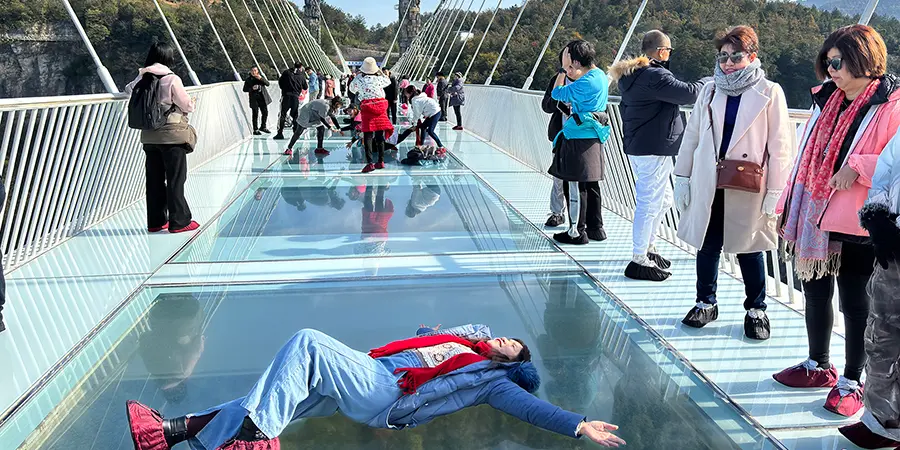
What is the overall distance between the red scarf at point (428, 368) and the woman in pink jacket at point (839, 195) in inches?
46.8

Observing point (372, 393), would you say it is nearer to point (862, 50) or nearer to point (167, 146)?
point (862, 50)

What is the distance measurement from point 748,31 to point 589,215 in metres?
2.20

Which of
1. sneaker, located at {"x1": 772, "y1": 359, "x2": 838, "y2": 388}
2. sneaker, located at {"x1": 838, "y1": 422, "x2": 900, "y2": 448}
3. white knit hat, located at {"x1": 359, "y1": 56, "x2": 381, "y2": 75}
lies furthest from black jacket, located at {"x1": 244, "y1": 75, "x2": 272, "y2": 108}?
sneaker, located at {"x1": 838, "y1": 422, "x2": 900, "y2": 448}

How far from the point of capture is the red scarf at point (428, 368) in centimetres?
236

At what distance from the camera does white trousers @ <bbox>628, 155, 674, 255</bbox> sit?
4.04 metres

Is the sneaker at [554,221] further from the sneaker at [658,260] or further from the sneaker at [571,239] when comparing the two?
the sneaker at [658,260]

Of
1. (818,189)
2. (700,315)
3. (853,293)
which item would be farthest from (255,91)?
(853,293)

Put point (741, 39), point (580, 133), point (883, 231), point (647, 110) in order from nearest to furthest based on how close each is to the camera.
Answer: point (883, 231) → point (741, 39) → point (647, 110) → point (580, 133)

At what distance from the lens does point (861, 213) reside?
2.03m

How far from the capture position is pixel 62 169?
4.65 meters

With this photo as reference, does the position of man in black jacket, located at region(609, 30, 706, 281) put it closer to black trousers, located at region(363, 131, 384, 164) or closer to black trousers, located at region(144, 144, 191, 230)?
black trousers, located at region(144, 144, 191, 230)

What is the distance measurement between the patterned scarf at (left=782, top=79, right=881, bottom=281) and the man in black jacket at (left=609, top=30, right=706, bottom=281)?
4.01ft

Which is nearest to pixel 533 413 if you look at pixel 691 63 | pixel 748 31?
pixel 748 31

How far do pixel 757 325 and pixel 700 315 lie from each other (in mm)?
249
